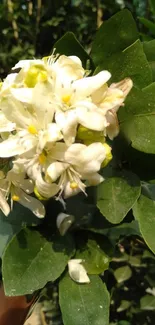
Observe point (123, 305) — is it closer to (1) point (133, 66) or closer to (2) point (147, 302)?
(2) point (147, 302)

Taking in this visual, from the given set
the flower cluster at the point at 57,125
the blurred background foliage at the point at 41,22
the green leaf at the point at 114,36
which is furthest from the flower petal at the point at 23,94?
the blurred background foliage at the point at 41,22

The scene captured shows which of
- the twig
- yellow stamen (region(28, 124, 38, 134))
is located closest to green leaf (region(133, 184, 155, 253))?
yellow stamen (region(28, 124, 38, 134))

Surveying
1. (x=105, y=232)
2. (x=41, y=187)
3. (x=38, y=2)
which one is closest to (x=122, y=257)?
(x=105, y=232)

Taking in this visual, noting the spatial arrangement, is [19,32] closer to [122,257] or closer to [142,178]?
[122,257]

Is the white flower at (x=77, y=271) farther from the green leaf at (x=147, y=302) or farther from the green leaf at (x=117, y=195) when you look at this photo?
the green leaf at (x=147, y=302)

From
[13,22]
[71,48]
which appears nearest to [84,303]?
[71,48]
